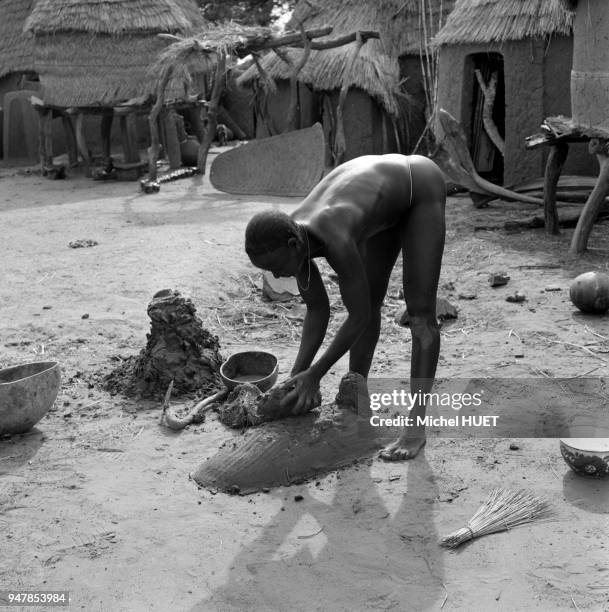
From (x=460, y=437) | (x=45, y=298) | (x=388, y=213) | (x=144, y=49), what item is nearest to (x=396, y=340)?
(x=460, y=437)

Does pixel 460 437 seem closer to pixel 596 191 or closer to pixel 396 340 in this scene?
pixel 396 340

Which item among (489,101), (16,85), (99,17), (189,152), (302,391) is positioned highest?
(99,17)

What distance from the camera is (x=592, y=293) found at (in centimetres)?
532

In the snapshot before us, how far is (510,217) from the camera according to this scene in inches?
356

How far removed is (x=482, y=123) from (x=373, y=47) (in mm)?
2478

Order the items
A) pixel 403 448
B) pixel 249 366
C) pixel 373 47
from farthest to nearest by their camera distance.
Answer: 1. pixel 373 47
2. pixel 249 366
3. pixel 403 448

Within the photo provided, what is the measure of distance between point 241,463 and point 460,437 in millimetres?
1046

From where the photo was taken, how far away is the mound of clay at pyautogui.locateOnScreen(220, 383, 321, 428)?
11.6 feet

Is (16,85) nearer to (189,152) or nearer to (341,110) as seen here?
(189,152)

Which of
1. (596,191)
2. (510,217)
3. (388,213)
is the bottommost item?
(510,217)

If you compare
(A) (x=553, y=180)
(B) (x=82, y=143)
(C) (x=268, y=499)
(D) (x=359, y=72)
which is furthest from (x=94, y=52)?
(C) (x=268, y=499)

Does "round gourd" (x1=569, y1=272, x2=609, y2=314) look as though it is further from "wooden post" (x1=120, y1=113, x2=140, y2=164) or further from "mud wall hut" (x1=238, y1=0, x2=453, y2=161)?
"wooden post" (x1=120, y1=113, x2=140, y2=164)

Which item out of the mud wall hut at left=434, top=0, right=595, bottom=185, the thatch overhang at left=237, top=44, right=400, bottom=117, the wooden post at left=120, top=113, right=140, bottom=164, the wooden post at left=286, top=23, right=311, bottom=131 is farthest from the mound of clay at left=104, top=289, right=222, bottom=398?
the wooden post at left=120, top=113, right=140, bottom=164

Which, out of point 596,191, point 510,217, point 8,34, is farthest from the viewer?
point 8,34
